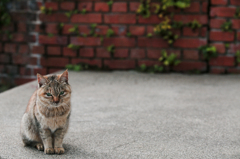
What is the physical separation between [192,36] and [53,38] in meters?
1.46

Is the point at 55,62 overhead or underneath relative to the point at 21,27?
underneath

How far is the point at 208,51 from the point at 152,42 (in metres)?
0.57

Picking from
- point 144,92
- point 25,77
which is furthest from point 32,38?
point 144,92

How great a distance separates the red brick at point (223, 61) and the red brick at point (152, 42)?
0.52 metres

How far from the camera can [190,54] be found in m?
3.68

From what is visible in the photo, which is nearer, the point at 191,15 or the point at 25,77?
the point at 191,15

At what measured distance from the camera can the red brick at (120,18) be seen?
3.71 meters

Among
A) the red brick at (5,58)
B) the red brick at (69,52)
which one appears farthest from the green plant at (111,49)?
the red brick at (5,58)

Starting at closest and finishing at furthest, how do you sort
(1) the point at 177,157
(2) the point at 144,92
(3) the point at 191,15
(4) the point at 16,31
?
(1) the point at 177,157, (2) the point at 144,92, (3) the point at 191,15, (4) the point at 16,31

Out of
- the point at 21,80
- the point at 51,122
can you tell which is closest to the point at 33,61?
the point at 21,80

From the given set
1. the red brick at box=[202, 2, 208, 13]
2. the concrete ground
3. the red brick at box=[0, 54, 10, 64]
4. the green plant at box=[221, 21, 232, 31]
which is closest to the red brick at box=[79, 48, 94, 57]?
the concrete ground

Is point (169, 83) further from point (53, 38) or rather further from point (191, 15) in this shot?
point (53, 38)

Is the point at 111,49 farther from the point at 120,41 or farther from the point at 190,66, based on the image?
the point at 190,66

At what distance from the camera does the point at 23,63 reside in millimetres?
3908
